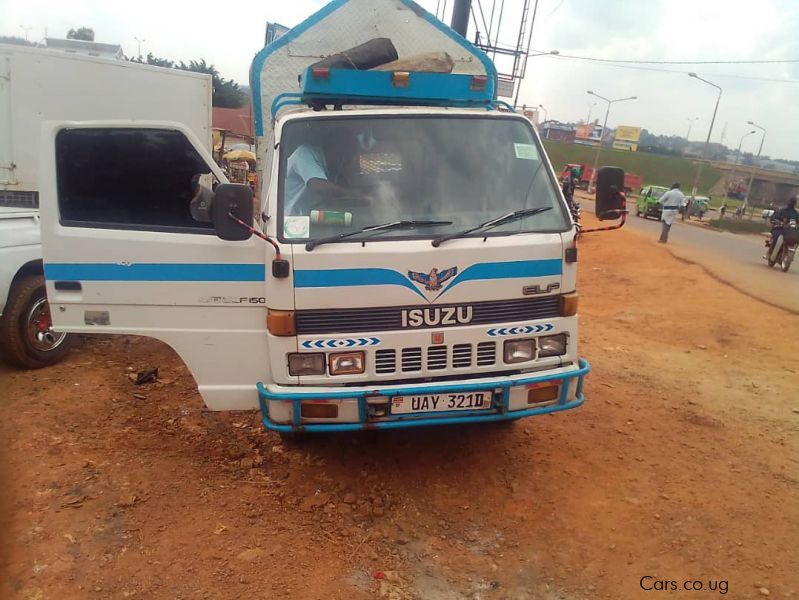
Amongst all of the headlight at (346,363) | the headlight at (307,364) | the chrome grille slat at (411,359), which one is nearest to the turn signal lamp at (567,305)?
the chrome grille slat at (411,359)

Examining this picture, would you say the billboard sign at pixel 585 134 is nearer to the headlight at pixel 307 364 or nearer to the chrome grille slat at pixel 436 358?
the chrome grille slat at pixel 436 358

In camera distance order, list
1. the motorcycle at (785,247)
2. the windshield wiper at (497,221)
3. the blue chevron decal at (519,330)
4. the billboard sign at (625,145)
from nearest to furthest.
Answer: the windshield wiper at (497,221) < the blue chevron decal at (519,330) < the motorcycle at (785,247) < the billboard sign at (625,145)

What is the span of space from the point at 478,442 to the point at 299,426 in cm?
148

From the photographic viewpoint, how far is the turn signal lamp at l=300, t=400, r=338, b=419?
3.23m

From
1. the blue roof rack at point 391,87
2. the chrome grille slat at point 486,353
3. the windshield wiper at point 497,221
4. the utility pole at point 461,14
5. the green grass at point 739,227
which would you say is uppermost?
the utility pole at point 461,14

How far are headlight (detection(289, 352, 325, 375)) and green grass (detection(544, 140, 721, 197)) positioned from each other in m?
63.9

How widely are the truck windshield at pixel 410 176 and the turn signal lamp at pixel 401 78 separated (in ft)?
1.12

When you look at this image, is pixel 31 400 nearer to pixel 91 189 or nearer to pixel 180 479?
pixel 180 479

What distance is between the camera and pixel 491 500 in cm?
356

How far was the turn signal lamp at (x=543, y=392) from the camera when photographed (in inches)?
135

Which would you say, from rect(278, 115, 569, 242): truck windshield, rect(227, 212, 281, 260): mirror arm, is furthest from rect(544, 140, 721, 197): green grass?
rect(227, 212, 281, 260): mirror arm

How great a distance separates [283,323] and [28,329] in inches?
119

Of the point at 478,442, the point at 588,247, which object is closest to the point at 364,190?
the point at 478,442

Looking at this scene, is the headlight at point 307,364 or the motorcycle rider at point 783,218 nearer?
the headlight at point 307,364
